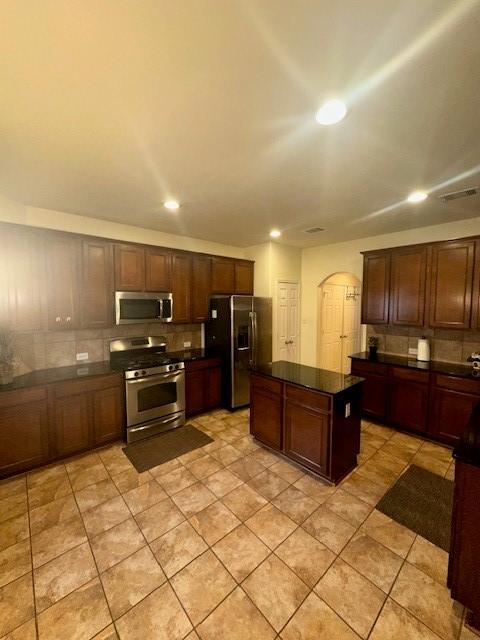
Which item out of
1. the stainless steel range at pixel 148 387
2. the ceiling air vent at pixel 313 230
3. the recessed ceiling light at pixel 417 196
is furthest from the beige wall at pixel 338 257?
the stainless steel range at pixel 148 387

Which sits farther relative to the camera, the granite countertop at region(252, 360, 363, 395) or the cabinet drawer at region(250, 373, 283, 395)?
the cabinet drawer at region(250, 373, 283, 395)

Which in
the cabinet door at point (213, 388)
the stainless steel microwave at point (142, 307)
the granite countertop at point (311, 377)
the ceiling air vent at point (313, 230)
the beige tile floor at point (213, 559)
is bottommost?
the beige tile floor at point (213, 559)

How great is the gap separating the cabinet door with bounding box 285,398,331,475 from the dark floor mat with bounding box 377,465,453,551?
0.60 meters

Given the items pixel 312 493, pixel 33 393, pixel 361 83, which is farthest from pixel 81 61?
pixel 312 493

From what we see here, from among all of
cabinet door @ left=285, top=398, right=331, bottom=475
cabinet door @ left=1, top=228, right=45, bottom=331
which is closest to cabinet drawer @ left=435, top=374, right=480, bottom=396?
cabinet door @ left=285, top=398, right=331, bottom=475

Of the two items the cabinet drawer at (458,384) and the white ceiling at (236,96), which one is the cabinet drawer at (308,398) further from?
the white ceiling at (236,96)

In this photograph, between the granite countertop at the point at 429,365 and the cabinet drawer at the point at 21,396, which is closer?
the cabinet drawer at the point at 21,396

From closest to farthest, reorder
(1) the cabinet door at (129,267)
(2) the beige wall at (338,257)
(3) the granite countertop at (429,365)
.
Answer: (3) the granite countertop at (429,365)
(1) the cabinet door at (129,267)
(2) the beige wall at (338,257)

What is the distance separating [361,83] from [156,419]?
3752 millimetres

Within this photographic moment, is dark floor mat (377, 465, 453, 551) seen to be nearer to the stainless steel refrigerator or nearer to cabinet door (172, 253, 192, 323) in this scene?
the stainless steel refrigerator

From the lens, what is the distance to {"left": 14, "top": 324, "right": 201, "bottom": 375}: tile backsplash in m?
3.10

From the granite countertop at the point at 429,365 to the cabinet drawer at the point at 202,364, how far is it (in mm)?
2128

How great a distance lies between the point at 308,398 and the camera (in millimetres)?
2627

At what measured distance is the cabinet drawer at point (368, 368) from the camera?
146 inches
